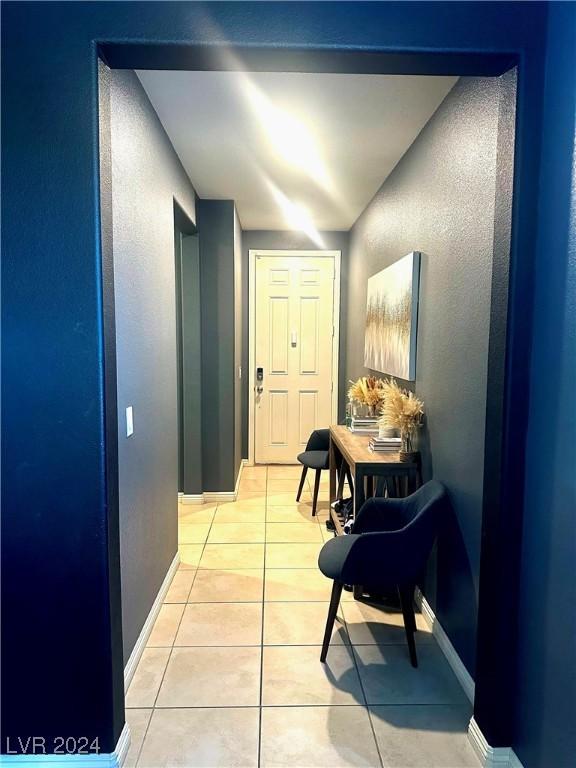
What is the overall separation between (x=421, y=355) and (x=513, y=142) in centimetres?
121

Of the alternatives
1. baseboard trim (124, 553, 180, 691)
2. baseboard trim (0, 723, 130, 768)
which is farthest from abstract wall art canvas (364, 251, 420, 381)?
baseboard trim (0, 723, 130, 768)

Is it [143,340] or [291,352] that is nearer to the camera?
[143,340]

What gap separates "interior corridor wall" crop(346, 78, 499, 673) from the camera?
5.83 ft

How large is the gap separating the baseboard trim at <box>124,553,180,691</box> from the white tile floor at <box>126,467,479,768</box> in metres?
0.03

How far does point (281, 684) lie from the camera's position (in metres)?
1.90

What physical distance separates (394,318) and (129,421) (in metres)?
1.70

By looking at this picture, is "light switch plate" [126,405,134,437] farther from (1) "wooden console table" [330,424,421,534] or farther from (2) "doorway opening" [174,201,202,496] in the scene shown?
(2) "doorway opening" [174,201,202,496]

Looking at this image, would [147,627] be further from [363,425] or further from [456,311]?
[456,311]

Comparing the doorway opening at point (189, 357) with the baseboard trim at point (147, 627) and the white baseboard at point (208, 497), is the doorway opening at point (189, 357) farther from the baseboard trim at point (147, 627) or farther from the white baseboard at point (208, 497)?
the baseboard trim at point (147, 627)

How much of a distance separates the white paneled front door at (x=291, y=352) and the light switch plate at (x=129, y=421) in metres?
3.11

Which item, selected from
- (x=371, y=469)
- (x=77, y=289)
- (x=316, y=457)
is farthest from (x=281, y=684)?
(x=316, y=457)

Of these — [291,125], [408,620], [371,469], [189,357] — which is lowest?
[408,620]

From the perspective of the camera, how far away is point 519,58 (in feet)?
4.50

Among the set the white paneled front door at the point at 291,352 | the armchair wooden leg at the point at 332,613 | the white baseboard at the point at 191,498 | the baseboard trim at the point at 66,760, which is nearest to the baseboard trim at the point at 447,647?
the armchair wooden leg at the point at 332,613
